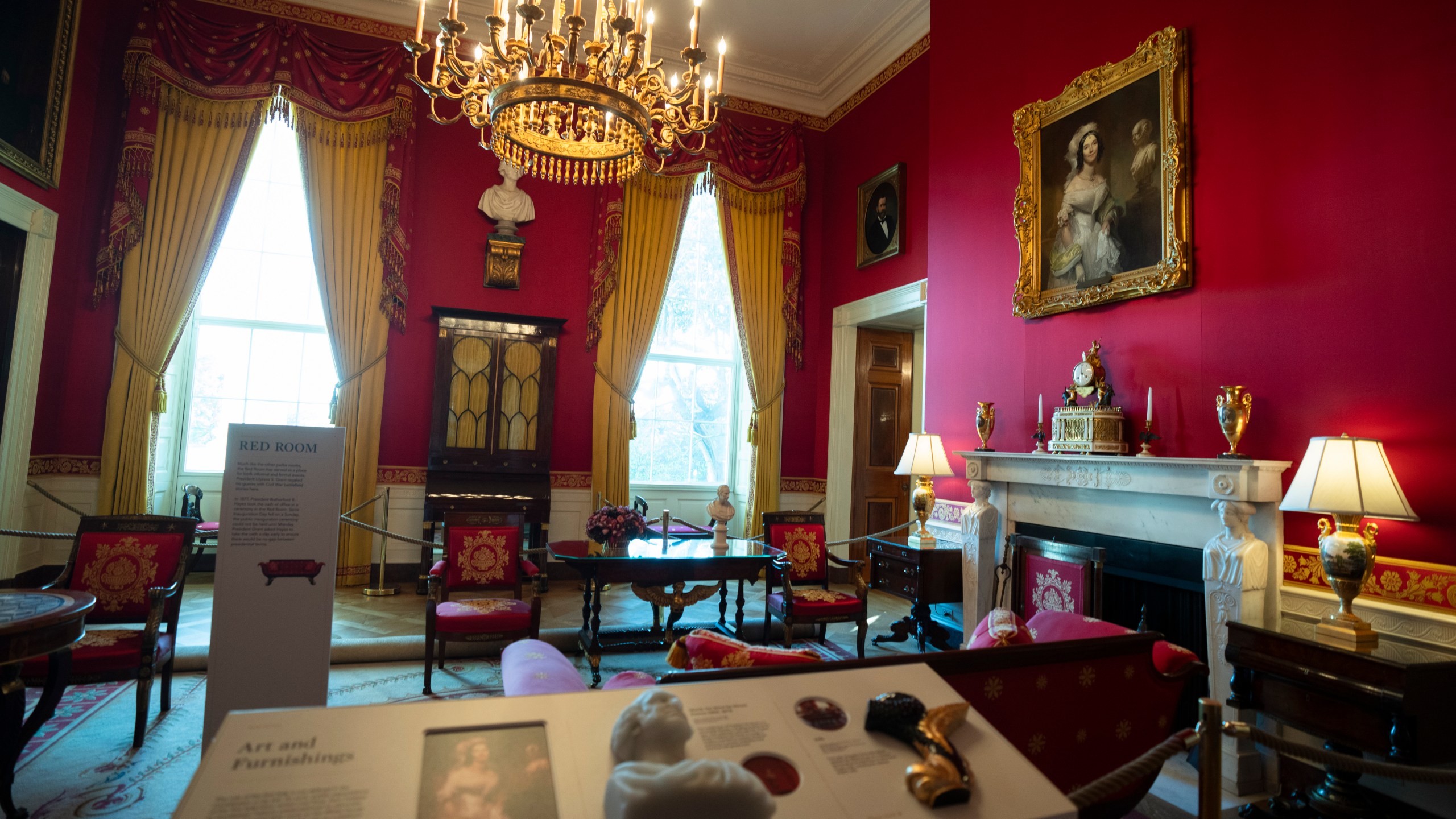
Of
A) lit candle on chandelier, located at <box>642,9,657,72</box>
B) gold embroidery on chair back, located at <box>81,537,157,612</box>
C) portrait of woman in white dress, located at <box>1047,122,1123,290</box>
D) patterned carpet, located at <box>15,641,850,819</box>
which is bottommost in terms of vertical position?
patterned carpet, located at <box>15,641,850,819</box>

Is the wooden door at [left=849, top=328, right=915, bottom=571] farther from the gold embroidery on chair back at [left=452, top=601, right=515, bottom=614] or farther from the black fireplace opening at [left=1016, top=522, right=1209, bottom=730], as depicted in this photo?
the gold embroidery on chair back at [left=452, top=601, right=515, bottom=614]

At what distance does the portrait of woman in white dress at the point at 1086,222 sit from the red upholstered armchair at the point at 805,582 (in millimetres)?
2317

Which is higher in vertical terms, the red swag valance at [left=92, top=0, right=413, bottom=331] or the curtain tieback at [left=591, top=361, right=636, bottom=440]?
the red swag valance at [left=92, top=0, right=413, bottom=331]

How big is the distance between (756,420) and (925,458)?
2842mm

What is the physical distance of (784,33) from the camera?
6.88 meters

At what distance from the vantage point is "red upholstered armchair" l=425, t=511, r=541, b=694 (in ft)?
12.4

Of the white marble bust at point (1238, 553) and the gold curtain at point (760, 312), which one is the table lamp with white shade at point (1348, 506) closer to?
the white marble bust at point (1238, 553)

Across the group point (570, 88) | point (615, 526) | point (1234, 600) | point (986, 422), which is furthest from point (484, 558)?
point (1234, 600)

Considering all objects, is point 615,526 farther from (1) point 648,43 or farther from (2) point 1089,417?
(2) point 1089,417

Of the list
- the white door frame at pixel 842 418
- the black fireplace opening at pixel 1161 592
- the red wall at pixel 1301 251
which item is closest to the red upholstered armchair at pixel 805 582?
the black fireplace opening at pixel 1161 592

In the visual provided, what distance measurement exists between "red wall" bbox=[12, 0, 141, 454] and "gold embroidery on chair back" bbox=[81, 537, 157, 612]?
117 inches

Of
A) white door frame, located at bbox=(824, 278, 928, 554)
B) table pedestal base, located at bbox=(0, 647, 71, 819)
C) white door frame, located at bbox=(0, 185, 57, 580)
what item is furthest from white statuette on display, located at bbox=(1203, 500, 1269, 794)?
white door frame, located at bbox=(0, 185, 57, 580)

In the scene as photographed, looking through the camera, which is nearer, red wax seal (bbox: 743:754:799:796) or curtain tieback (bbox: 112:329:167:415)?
red wax seal (bbox: 743:754:799:796)

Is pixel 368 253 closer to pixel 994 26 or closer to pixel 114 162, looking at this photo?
pixel 114 162
